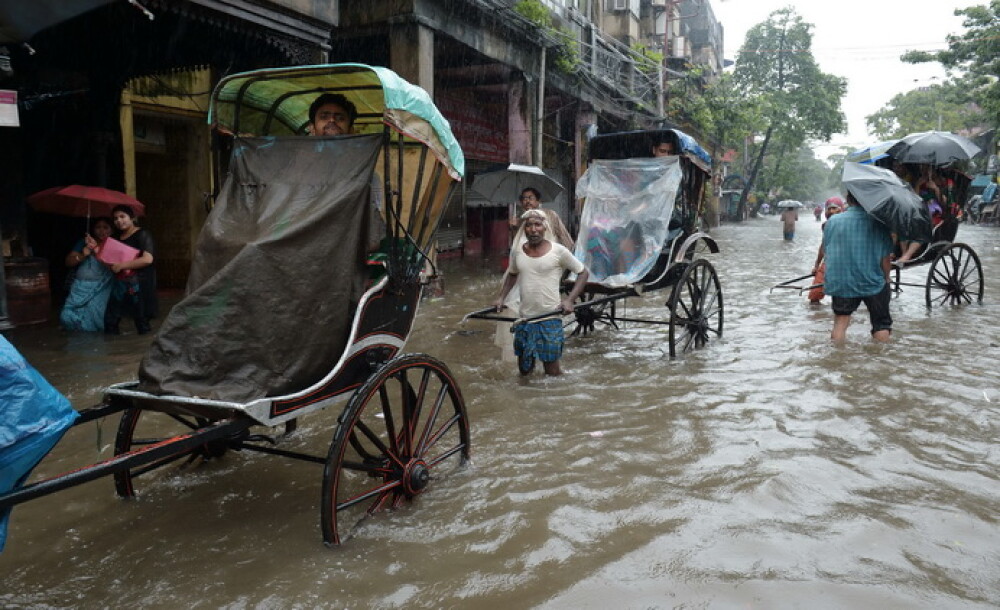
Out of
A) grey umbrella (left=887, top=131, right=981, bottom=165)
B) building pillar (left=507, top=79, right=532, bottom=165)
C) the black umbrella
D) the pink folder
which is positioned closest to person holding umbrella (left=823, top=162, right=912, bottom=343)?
the black umbrella

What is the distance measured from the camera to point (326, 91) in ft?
14.1

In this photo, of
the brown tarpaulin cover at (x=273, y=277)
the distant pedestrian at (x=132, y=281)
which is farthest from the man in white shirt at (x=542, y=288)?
the distant pedestrian at (x=132, y=281)

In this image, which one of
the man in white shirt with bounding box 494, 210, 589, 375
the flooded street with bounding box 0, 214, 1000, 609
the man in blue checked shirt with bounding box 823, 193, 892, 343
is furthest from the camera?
the man in blue checked shirt with bounding box 823, 193, 892, 343

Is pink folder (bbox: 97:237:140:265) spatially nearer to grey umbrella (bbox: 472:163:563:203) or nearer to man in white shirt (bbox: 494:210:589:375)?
man in white shirt (bbox: 494:210:589:375)

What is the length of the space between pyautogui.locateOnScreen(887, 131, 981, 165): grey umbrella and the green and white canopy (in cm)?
736

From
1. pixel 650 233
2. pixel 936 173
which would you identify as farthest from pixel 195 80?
pixel 936 173

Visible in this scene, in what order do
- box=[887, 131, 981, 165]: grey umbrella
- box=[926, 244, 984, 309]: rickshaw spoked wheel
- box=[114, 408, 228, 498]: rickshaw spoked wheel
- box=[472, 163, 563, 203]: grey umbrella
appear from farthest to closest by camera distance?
box=[472, 163, 563, 203]: grey umbrella → box=[926, 244, 984, 309]: rickshaw spoked wheel → box=[887, 131, 981, 165]: grey umbrella → box=[114, 408, 228, 498]: rickshaw spoked wheel

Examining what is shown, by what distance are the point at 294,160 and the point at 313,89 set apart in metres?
0.80

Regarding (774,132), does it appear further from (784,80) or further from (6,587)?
(6,587)

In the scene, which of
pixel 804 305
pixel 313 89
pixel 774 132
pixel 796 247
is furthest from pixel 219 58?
pixel 774 132

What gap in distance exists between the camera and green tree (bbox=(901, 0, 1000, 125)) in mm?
27000

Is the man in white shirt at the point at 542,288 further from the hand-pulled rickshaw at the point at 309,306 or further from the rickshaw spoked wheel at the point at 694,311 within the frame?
the hand-pulled rickshaw at the point at 309,306

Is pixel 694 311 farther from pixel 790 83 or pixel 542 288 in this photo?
pixel 790 83

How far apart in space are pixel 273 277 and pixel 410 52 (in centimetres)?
889
